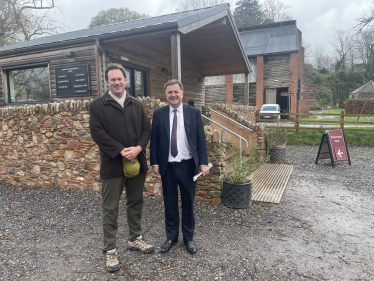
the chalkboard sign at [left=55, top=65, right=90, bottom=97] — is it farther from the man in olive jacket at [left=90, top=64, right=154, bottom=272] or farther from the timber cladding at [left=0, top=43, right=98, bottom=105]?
the man in olive jacket at [left=90, top=64, right=154, bottom=272]

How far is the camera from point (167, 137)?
2883 mm

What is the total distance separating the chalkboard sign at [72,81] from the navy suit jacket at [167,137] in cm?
528

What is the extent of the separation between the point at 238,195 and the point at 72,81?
606 centimetres

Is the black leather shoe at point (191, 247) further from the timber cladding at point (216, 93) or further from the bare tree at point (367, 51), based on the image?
the bare tree at point (367, 51)

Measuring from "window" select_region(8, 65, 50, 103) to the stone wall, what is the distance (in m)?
2.93

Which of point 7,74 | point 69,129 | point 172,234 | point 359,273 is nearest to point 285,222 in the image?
point 359,273

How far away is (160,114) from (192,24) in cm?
397

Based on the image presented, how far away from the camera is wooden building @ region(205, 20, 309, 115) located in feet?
69.3

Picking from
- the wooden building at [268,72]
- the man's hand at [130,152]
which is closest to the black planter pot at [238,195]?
the man's hand at [130,152]

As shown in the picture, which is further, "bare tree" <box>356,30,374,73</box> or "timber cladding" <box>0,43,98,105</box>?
"bare tree" <box>356,30,374,73</box>

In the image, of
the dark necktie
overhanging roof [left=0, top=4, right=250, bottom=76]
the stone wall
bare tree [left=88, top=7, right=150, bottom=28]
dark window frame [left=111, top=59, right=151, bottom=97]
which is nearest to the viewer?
the dark necktie

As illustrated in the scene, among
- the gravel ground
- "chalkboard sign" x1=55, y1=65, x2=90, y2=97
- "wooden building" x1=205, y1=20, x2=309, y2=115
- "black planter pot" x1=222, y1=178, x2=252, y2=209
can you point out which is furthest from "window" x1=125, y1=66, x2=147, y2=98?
"wooden building" x1=205, y1=20, x2=309, y2=115

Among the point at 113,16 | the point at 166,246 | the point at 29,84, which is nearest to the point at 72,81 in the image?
the point at 29,84

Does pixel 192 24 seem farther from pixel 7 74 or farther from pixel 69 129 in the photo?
pixel 7 74
